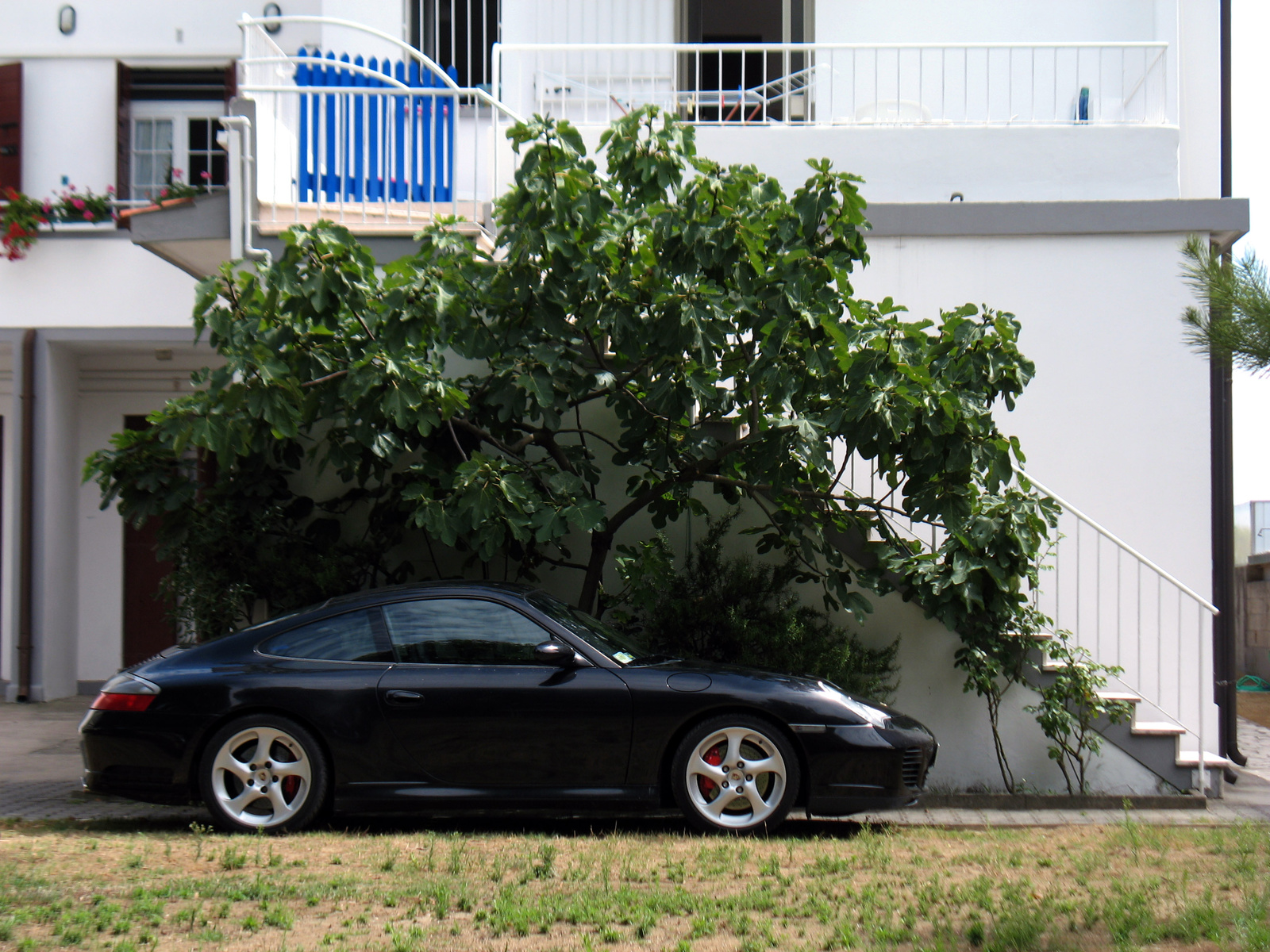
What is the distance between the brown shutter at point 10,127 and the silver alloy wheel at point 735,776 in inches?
383

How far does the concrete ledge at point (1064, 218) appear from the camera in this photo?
9484mm

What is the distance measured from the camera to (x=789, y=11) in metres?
12.3

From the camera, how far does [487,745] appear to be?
6312 millimetres

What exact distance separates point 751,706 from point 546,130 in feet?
11.0

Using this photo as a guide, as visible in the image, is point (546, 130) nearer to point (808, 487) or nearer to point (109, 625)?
point (808, 487)

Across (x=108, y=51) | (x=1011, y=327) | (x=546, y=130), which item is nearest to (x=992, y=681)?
(x=1011, y=327)

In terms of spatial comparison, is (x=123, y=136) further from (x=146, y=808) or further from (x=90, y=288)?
(x=146, y=808)

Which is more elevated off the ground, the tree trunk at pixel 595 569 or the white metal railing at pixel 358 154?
the white metal railing at pixel 358 154

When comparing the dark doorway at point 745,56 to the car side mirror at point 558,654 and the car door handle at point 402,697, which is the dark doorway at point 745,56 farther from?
the car door handle at point 402,697

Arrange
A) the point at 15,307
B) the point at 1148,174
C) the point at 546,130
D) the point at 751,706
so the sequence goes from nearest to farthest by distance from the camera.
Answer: the point at 751,706
the point at 546,130
the point at 1148,174
the point at 15,307

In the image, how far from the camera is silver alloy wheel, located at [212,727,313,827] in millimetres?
6246

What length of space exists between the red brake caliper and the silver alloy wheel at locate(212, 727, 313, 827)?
6.43ft

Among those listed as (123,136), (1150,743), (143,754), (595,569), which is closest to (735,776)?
(595,569)

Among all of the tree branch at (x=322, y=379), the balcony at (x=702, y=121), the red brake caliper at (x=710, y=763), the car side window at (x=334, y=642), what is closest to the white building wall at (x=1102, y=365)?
the balcony at (x=702, y=121)
